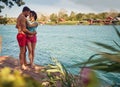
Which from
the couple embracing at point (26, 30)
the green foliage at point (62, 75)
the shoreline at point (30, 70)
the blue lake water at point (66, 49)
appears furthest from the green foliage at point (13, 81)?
the couple embracing at point (26, 30)

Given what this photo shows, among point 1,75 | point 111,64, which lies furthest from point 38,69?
point 1,75

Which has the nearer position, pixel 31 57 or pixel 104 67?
pixel 104 67

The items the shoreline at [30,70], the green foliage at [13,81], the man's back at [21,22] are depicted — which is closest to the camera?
the green foliage at [13,81]

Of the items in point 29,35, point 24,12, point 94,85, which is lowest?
point 29,35

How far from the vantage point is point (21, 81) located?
0.56m

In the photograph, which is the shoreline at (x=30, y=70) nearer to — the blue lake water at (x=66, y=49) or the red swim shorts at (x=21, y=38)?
the blue lake water at (x=66, y=49)

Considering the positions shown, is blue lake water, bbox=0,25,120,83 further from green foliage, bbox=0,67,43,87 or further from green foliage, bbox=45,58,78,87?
green foliage, bbox=0,67,43,87

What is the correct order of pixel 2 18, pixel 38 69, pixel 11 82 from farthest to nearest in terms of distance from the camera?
pixel 2 18 → pixel 38 69 → pixel 11 82

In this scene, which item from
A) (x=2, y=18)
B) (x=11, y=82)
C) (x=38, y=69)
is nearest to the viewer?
(x=11, y=82)

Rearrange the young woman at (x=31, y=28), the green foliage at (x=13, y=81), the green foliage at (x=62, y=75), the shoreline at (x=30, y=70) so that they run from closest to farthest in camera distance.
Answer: the green foliage at (x=13, y=81)
the green foliage at (x=62, y=75)
the shoreline at (x=30, y=70)
the young woman at (x=31, y=28)

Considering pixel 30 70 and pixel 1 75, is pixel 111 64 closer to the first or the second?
pixel 1 75

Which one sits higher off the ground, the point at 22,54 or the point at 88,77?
the point at 88,77

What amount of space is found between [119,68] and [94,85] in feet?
3.52

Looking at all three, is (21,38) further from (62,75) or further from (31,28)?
(62,75)
